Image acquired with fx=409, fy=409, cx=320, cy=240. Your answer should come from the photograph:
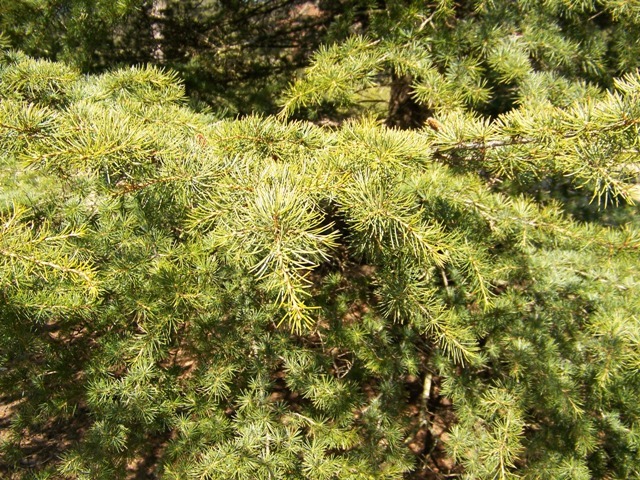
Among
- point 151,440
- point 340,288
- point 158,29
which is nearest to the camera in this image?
point 340,288

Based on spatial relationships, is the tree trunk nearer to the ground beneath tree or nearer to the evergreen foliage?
the evergreen foliage

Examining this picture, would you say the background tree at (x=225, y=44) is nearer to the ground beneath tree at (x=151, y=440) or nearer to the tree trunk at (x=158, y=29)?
the tree trunk at (x=158, y=29)

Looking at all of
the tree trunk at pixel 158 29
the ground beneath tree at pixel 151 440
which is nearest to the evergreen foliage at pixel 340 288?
the ground beneath tree at pixel 151 440

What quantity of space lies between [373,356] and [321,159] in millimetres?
872

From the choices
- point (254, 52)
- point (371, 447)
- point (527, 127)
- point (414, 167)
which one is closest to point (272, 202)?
point (414, 167)

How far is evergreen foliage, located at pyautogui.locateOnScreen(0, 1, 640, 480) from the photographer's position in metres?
0.94

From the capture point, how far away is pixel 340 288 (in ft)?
5.51

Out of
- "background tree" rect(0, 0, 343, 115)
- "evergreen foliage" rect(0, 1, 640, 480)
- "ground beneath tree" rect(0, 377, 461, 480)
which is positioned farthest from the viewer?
"background tree" rect(0, 0, 343, 115)

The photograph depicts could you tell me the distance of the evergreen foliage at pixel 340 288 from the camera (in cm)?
94

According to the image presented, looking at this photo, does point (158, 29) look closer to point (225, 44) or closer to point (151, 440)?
point (225, 44)

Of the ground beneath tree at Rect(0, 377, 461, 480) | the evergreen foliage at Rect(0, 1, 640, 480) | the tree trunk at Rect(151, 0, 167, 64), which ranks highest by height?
the tree trunk at Rect(151, 0, 167, 64)

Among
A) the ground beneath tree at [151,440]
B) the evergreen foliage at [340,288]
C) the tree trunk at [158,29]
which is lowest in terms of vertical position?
the ground beneath tree at [151,440]

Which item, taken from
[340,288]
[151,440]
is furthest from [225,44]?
[151,440]

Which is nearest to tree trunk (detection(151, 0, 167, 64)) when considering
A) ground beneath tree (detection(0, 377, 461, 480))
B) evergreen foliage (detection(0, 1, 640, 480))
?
evergreen foliage (detection(0, 1, 640, 480))
